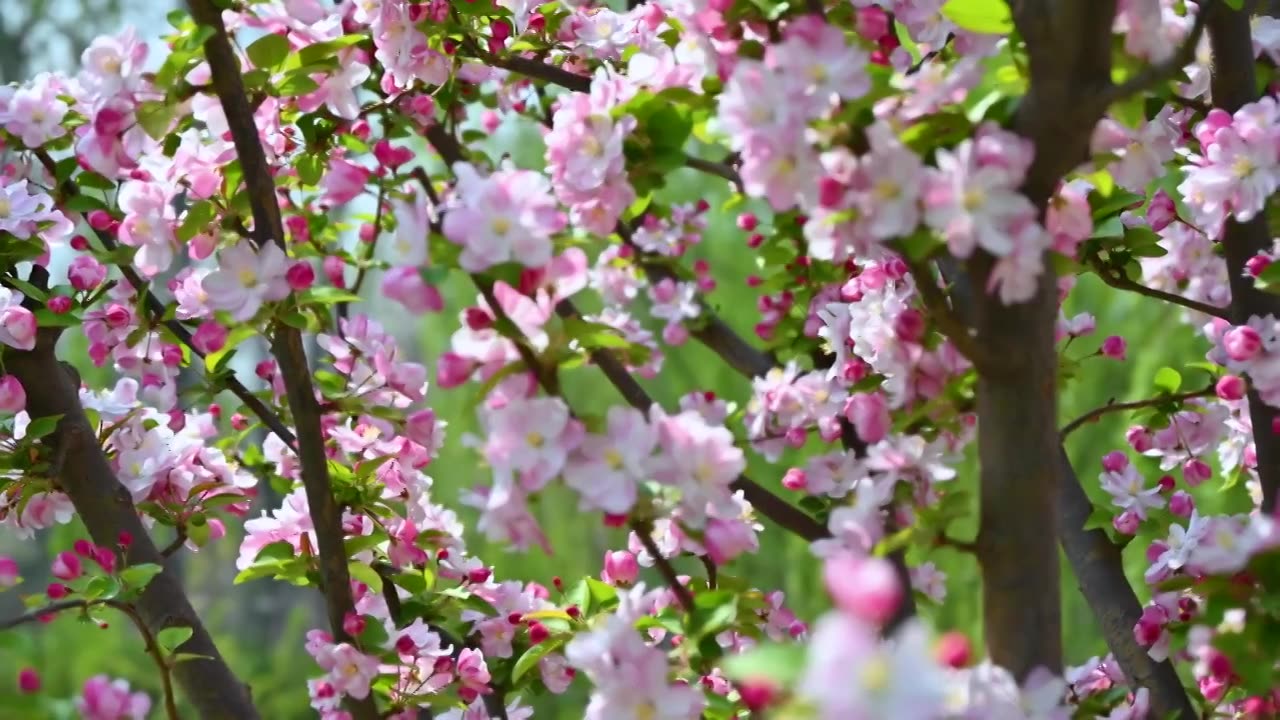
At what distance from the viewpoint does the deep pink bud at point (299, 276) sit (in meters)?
1.05

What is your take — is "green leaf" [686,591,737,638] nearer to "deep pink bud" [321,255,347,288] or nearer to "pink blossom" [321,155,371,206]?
"pink blossom" [321,155,371,206]

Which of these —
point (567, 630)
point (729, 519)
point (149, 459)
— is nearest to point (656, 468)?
point (729, 519)

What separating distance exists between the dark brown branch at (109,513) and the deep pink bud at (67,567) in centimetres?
13

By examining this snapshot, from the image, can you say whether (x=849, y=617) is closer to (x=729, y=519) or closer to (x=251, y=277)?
(x=729, y=519)

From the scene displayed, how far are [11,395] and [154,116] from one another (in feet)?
1.33

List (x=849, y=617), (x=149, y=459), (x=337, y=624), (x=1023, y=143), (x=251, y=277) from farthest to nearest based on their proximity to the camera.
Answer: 1. (x=149, y=459)
2. (x=337, y=624)
3. (x=251, y=277)
4. (x=1023, y=143)
5. (x=849, y=617)

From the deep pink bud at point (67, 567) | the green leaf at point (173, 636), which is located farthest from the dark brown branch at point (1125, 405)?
the deep pink bud at point (67, 567)

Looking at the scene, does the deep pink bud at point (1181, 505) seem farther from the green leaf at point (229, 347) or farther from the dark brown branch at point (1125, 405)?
the green leaf at point (229, 347)

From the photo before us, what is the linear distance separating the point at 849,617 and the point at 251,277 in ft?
Result: 2.11

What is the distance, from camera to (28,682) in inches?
35.9

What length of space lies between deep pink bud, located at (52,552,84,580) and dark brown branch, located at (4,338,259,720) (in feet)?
0.43

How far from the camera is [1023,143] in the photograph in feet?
2.60

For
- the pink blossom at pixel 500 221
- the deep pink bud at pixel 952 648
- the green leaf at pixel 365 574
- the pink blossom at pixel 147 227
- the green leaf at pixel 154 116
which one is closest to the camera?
the deep pink bud at pixel 952 648

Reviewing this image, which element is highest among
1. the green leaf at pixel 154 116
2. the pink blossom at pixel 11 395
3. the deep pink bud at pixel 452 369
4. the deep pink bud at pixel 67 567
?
the green leaf at pixel 154 116
